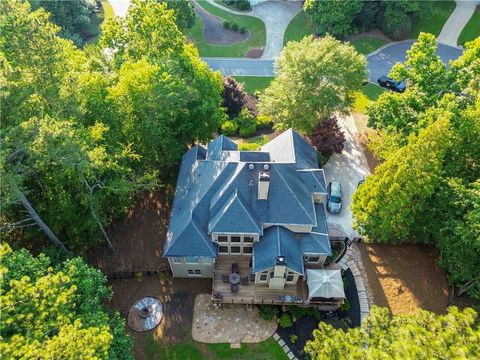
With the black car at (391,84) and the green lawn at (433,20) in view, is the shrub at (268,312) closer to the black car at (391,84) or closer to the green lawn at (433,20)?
the black car at (391,84)

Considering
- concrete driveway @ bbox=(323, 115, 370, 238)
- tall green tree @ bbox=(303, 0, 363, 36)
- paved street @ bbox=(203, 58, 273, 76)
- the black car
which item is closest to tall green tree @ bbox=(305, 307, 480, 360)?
concrete driveway @ bbox=(323, 115, 370, 238)

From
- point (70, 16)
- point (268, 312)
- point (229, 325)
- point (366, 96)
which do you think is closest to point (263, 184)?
point (268, 312)

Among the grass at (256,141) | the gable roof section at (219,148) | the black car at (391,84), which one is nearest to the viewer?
the gable roof section at (219,148)

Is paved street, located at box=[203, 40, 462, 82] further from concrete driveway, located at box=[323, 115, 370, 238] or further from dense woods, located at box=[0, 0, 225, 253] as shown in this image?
dense woods, located at box=[0, 0, 225, 253]

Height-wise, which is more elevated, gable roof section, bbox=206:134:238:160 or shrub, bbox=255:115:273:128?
gable roof section, bbox=206:134:238:160

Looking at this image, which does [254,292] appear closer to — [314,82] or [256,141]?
[256,141]

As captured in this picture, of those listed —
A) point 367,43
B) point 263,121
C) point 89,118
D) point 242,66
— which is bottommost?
point 242,66

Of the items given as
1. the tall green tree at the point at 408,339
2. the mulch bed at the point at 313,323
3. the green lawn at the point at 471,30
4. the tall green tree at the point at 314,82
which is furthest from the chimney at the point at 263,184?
the green lawn at the point at 471,30
